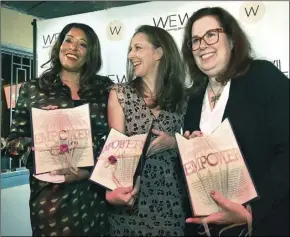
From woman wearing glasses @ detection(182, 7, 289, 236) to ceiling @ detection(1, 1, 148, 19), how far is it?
1.23ft

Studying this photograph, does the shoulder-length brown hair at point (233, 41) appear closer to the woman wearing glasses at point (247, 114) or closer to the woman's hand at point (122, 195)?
the woman wearing glasses at point (247, 114)

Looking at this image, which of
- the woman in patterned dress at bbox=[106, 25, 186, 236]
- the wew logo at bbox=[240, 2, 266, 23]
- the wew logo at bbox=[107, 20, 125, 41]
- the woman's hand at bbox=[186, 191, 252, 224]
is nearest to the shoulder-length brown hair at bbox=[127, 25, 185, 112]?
the woman in patterned dress at bbox=[106, 25, 186, 236]

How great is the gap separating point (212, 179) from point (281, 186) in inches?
5.9

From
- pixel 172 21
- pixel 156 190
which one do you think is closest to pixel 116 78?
pixel 172 21

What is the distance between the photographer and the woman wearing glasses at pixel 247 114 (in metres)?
0.73

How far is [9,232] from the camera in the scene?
1.12 meters

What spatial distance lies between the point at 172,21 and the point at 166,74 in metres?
0.16

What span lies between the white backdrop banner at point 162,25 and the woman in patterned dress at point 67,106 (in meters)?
0.09

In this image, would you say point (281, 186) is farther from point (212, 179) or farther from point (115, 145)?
point (115, 145)

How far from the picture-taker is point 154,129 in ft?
3.07

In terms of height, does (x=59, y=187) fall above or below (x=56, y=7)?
below

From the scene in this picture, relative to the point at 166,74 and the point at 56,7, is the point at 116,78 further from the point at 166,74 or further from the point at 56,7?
the point at 56,7

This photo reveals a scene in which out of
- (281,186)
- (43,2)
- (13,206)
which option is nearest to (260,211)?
(281,186)

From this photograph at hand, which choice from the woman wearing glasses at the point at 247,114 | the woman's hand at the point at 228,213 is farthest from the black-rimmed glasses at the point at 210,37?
the woman's hand at the point at 228,213
